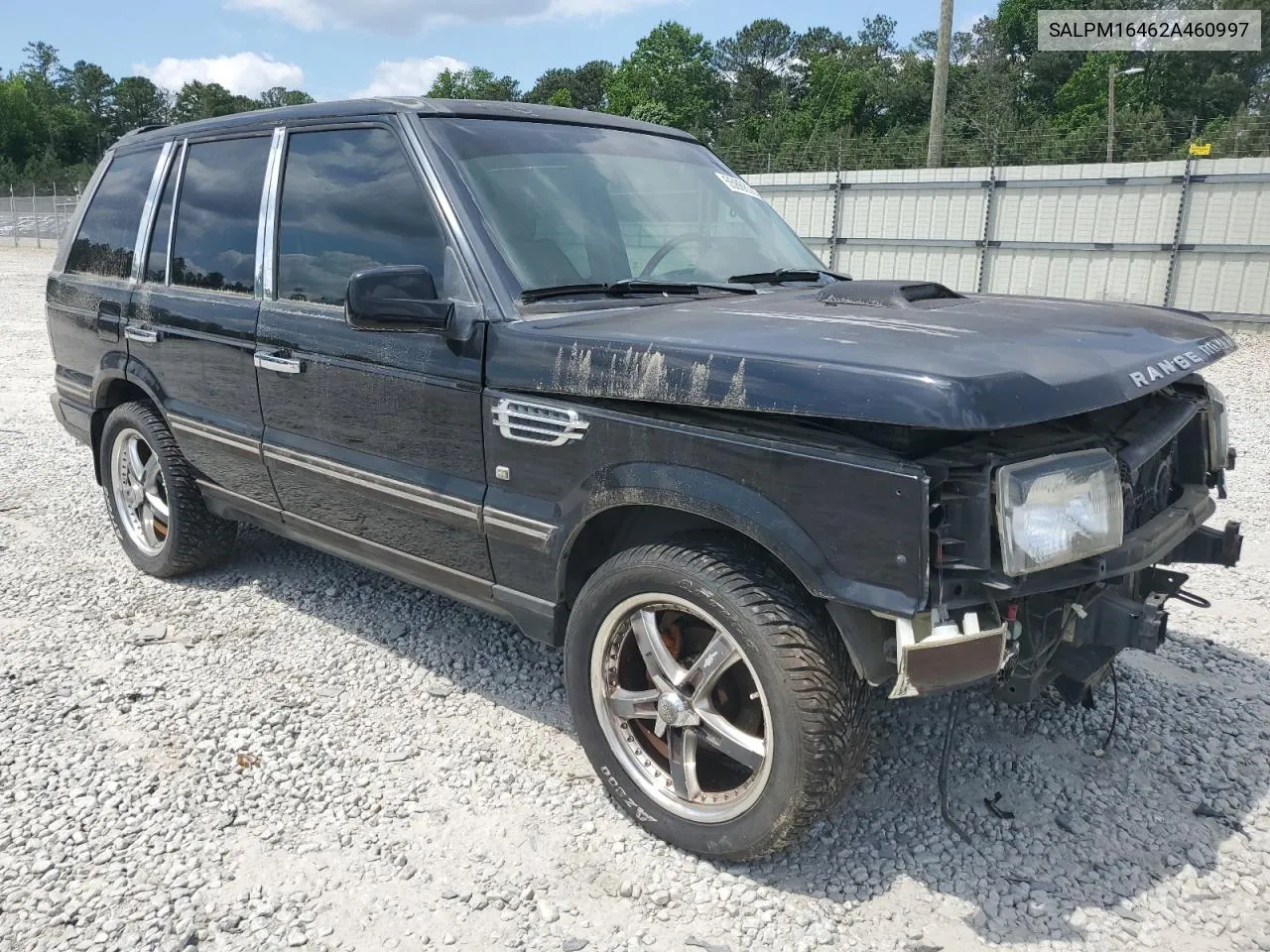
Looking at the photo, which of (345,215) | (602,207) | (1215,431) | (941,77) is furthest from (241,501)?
(941,77)

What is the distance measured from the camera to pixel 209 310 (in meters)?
3.89

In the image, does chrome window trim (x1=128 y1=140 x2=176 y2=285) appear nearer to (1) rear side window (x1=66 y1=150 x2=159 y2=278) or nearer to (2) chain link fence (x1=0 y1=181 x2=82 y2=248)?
(1) rear side window (x1=66 y1=150 x2=159 y2=278)

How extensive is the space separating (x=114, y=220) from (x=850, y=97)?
218 ft

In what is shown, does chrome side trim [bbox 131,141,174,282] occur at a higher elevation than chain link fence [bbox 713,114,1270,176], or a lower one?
lower

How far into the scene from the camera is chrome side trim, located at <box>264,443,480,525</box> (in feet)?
10.0

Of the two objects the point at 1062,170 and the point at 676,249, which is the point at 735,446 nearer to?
the point at 676,249

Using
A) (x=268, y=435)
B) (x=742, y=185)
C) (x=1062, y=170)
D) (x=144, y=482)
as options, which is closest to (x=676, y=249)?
(x=742, y=185)

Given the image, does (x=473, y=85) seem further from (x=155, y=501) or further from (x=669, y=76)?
(x=155, y=501)

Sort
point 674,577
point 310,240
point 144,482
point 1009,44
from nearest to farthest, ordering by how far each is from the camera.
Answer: point 674,577 → point 310,240 → point 144,482 → point 1009,44

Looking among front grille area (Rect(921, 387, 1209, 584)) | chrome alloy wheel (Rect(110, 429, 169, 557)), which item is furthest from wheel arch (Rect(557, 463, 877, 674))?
chrome alloy wheel (Rect(110, 429, 169, 557))

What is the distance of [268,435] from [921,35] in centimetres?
8059

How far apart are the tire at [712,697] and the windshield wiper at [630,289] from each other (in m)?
0.86

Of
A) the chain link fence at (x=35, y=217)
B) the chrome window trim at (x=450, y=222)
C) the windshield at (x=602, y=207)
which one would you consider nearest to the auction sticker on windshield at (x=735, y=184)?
the windshield at (x=602, y=207)

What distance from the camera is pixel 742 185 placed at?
4.00m
